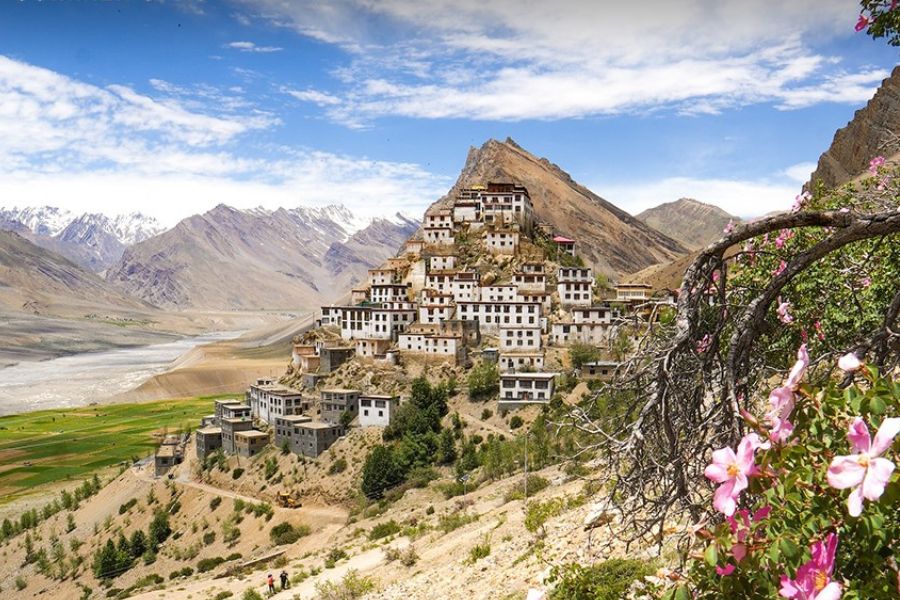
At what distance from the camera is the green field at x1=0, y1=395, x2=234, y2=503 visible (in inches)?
2721

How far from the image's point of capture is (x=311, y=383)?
62.1 metres

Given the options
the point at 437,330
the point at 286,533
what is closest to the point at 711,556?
the point at 286,533

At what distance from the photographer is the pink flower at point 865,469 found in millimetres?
2154

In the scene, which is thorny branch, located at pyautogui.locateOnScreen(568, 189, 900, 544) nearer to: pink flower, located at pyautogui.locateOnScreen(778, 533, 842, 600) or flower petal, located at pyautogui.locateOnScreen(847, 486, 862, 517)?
pink flower, located at pyautogui.locateOnScreen(778, 533, 842, 600)

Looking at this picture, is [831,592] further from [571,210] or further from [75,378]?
[75,378]

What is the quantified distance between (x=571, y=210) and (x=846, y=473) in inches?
5855

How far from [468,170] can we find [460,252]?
9072 centimetres

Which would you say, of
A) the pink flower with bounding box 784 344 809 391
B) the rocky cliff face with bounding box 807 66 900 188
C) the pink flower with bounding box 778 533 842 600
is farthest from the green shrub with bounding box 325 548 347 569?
the rocky cliff face with bounding box 807 66 900 188

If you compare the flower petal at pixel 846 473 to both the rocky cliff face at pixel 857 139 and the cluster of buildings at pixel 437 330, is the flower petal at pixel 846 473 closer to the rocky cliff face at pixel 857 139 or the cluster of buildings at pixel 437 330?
the cluster of buildings at pixel 437 330

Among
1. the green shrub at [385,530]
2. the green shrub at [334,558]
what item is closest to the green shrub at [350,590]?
the green shrub at [334,558]

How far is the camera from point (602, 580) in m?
8.62

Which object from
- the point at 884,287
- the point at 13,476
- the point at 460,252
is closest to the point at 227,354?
the point at 13,476

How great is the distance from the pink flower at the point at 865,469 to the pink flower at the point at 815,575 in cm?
29

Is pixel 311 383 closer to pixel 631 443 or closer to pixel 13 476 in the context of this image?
pixel 13 476
